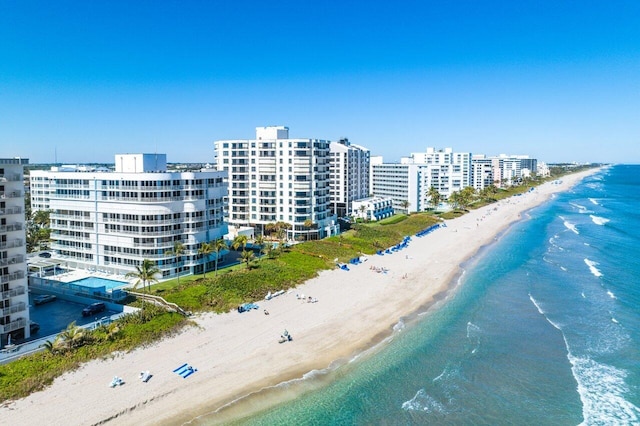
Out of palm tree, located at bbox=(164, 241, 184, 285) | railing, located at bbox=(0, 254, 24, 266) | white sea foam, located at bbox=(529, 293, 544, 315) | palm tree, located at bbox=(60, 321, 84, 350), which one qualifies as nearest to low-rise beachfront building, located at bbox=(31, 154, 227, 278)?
palm tree, located at bbox=(164, 241, 184, 285)

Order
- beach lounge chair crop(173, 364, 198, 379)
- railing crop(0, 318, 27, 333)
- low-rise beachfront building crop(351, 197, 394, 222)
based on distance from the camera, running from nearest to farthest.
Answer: beach lounge chair crop(173, 364, 198, 379), railing crop(0, 318, 27, 333), low-rise beachfront building crop(351, 197, 394, 222)

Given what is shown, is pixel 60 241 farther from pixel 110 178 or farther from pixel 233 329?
pixel 233 329

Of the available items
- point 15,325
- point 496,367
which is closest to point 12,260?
point 15,325

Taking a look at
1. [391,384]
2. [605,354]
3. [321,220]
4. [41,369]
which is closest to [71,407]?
[41,369]

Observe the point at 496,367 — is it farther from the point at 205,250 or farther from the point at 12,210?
the point at 12,210

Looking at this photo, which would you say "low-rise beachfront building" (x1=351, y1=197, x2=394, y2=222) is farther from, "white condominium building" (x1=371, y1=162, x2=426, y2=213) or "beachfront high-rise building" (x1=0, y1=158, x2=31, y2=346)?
"beachfront high-rise building" (x1=0, y1=158, x2=31, y2=346)

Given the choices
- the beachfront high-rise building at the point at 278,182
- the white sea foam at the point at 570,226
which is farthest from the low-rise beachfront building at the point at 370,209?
the white sea foam at the point at 570,226
